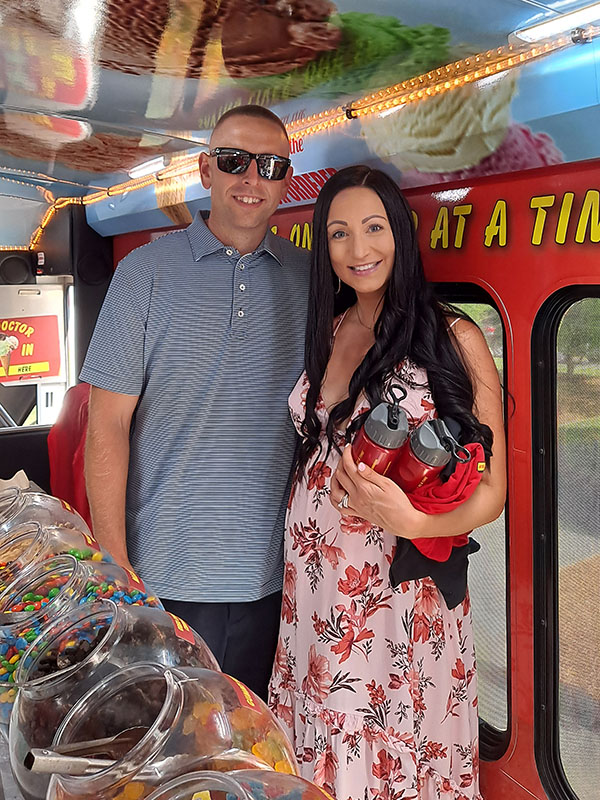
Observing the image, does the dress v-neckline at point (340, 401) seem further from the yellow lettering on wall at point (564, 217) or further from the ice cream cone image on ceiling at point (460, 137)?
the yellow lettering on wall at point (564, 217)

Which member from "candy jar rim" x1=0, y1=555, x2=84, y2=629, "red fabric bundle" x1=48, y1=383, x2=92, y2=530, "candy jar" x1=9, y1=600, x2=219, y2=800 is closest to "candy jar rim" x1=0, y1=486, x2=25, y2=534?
"candy jar rim" x1=0, y1=555, x2=84, y2=629

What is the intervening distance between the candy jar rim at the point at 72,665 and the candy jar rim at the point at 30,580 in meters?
0.06

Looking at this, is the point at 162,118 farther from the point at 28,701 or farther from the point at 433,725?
the point at 28,701

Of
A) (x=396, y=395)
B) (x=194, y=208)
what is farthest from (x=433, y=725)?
(x=194, y=208)

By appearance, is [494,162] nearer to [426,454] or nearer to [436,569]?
[426,454]

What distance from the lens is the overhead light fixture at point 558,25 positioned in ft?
5.45

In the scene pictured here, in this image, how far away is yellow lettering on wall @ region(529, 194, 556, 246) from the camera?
6.65 feet

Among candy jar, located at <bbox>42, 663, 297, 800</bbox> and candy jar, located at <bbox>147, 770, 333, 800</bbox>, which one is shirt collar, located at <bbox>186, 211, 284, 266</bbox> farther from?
candy jar, located at <bbox>147, 770, 333, 800</bbox>

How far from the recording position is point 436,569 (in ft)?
6.61

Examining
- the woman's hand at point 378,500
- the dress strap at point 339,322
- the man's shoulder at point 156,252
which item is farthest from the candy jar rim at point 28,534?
the dress strap at point 339,322

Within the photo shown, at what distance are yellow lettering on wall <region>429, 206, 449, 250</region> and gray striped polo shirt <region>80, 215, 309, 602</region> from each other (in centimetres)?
50

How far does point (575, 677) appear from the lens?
218 centimetres

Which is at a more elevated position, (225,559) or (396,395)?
(396,395)

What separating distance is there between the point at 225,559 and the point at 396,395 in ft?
2.31
